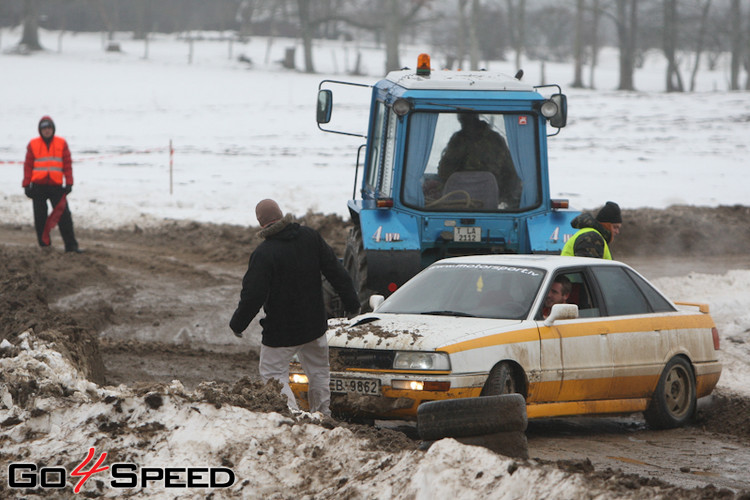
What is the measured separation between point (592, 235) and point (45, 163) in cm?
955

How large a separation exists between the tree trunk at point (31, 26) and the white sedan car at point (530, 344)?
59.1 meters

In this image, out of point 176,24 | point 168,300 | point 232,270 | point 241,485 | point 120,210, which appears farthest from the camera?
point 176,24

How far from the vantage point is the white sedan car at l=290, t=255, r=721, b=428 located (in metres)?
7.57

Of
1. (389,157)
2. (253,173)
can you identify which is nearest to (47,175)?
(389,157)

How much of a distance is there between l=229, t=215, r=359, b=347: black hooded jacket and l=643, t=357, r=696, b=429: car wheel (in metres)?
2.90

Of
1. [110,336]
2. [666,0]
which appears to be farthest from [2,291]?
[666,0]

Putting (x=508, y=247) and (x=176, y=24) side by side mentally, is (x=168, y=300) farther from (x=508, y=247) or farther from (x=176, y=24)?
(x=176, y=24)

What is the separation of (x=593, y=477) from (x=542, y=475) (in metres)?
0.24

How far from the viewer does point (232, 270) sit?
16094mm

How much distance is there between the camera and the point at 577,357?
8211 mm

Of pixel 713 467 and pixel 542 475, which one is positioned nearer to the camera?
pixel 542 475

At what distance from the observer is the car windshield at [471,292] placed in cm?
831

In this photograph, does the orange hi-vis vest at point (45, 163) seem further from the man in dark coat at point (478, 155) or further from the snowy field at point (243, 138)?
the man in dark coat at point (478, 155)

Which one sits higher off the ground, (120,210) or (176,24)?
(176,24)
